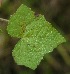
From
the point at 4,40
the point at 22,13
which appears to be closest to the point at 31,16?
the point at 22,13

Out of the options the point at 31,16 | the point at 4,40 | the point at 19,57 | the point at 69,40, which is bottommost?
the point at 4,40

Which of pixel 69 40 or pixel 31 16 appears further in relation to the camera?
pixel 69 40

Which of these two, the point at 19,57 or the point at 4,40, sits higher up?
the point at 19,57

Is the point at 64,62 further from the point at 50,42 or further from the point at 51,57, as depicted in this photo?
the point at 50,42

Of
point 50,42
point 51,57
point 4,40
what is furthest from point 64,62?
point 50,42
